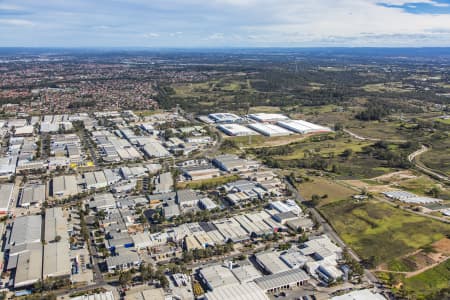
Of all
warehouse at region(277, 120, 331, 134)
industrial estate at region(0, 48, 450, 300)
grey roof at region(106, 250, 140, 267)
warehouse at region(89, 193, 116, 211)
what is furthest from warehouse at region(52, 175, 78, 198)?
warehouse at region(277, 120, 331, 134)

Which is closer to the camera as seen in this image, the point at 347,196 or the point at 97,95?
the point at 347,196

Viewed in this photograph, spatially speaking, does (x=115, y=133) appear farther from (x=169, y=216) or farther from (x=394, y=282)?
(x=394, y=282)

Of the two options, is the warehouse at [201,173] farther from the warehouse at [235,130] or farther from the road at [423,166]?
the road at [423,166]

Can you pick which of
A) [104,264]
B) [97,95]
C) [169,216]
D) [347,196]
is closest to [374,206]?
[347,196]

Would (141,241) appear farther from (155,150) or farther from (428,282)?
(155,150)

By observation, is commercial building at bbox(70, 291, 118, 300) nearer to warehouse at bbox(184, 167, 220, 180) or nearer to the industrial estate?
the industrial estate

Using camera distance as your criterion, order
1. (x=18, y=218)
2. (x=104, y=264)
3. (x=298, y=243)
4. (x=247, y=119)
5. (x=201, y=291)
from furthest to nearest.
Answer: (x=247, y=119)
(x=18, y=218)
(x=298, y=243)
(x=104, y=264)
(x=201, y=291)
